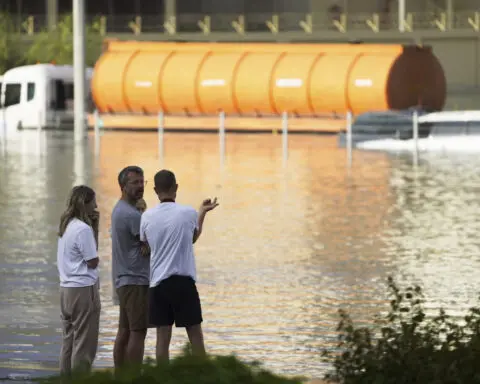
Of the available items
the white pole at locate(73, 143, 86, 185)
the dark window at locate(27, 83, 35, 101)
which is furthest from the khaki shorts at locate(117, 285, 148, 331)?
the dark window at locate(27, 83, 35, 101)

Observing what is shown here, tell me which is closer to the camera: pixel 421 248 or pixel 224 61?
pixel 421 248

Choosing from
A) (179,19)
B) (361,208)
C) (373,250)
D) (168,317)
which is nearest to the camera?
(168,317)

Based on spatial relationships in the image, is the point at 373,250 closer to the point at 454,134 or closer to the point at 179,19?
the point at 454,134

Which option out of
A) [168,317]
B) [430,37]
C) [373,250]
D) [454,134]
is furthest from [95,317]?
[430,37]

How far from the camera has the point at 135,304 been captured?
32.0ft

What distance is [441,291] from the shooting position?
1463 cm

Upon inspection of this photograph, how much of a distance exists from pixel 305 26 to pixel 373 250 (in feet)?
198

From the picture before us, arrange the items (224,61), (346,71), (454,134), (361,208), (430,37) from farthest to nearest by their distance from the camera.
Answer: (430,37)
(224,61)
(346,71)
(454,134)
(361,208)

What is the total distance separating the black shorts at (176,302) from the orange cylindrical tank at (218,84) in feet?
143

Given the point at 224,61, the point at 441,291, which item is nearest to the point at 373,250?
the point at 441,291

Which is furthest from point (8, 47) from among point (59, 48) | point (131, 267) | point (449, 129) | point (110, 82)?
point (131, 267)

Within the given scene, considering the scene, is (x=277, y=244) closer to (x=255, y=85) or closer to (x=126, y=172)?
(x=126, y=172)

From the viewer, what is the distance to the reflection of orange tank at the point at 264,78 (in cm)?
5025

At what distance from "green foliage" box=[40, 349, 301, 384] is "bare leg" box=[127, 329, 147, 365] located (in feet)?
12.4
